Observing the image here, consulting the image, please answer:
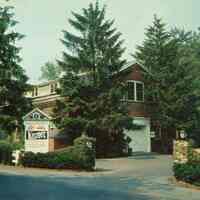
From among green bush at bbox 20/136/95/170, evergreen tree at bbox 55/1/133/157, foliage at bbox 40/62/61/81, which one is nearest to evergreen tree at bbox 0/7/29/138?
evergreen tree at bbox 55/1/133/157

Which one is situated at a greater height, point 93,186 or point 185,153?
point 185,153

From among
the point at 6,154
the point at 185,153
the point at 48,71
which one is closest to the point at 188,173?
the point at 185,153

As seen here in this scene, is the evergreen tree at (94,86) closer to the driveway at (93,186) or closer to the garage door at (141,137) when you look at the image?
the garage door at (141,137)

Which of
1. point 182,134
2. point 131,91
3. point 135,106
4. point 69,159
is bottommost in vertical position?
point 69,159

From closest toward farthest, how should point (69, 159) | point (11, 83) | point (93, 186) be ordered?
point (93, 186) < point (69, 159) < point (11, 83)

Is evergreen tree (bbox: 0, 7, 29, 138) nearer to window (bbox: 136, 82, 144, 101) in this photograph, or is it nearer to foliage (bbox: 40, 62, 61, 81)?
window (bbox: 136, 82, 144, 101)

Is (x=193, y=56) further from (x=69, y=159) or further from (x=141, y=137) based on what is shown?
(x=69, y=159)

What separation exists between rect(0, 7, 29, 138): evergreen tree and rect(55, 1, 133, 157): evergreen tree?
2830mm

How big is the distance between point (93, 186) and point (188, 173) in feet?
12.2

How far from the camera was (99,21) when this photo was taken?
35219mm

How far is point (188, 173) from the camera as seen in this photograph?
17.8 m

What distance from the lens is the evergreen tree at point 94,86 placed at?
1323 inches

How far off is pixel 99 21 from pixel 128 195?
885 inches

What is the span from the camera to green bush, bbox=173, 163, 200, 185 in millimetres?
17422
